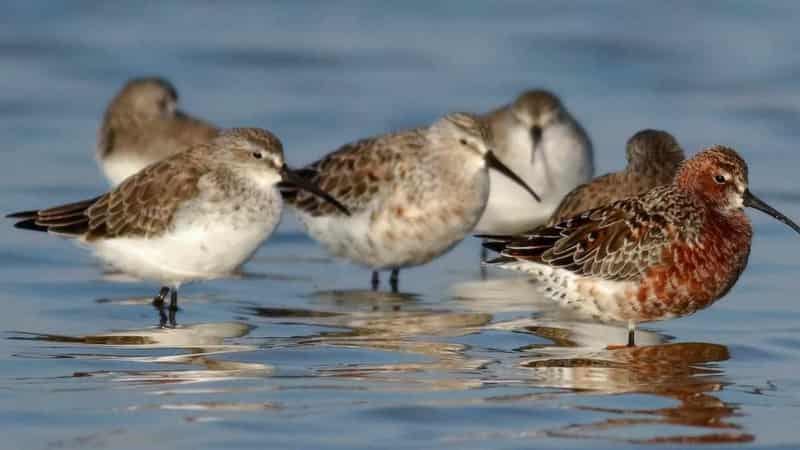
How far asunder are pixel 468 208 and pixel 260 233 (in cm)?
198

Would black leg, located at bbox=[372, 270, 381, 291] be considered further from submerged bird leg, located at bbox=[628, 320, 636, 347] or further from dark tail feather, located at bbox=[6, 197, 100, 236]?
submerged bird leg, located at bbox=[628, 320, 636, 347]

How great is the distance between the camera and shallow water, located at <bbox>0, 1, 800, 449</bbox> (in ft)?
29.2

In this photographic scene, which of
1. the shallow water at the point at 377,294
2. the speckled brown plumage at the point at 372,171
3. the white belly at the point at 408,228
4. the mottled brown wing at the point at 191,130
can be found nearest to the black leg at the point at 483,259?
the shallow water at the point at 377,294

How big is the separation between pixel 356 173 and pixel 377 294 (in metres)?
1.03

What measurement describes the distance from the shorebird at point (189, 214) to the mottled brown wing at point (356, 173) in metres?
1.03

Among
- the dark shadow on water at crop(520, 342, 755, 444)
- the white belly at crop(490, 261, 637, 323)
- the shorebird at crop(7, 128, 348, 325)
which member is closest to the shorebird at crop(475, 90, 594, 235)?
the shorebird at crop(7, 128, 348, 325)

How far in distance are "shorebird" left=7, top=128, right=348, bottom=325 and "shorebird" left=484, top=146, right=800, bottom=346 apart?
1.64 m

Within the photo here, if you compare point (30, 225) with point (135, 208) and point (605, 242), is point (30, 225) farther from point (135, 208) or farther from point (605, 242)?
point (605, 242)

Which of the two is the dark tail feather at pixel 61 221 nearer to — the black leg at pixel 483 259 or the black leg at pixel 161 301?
the black leg at pixel 161 301

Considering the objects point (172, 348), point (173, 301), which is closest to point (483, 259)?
point (173, 301)

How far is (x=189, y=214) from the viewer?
37.3ft

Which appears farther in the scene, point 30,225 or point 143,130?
point 143,130

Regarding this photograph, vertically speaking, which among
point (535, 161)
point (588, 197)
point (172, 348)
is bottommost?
point (172, 348)

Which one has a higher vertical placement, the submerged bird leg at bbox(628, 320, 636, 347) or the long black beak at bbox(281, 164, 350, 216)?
the long black beak at bbox(281, 164, 350, 216)
